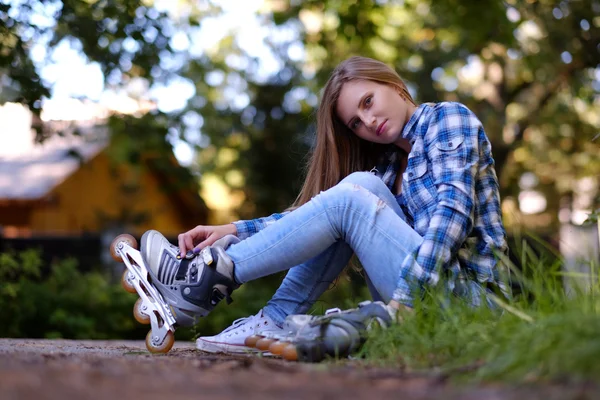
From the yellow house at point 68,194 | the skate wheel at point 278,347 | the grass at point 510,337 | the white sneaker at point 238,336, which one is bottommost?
the yellow house at point 68,194

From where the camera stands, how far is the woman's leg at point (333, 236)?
8.04 ft

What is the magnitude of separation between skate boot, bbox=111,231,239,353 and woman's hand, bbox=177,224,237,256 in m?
0.05

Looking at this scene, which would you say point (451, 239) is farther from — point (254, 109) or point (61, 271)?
point (254, 109)

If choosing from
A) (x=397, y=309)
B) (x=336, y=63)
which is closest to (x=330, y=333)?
(x=397, y=309)

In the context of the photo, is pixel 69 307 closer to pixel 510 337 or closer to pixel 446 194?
pixel 446 194

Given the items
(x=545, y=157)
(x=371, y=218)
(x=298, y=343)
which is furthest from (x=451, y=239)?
(x=545, y=157)

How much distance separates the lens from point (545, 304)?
202cm

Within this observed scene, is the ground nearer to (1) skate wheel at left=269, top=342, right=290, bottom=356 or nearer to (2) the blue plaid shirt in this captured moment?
(1) skate wheel at left=269, top=342, right=290, bottom=356

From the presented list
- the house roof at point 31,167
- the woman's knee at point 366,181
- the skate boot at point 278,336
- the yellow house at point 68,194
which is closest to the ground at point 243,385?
the skate boot at point 278,336

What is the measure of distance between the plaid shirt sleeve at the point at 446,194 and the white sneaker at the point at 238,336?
56 centimetres

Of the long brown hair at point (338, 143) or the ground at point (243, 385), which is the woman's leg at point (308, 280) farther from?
the ground at point (243, 385)

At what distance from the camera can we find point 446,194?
2.50m

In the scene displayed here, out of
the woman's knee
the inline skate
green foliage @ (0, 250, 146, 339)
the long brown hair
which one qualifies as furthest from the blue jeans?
green foliage @ (0, 250, 146, 339)

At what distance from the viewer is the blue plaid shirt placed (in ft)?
7.86
